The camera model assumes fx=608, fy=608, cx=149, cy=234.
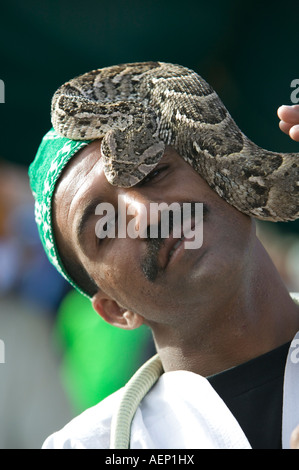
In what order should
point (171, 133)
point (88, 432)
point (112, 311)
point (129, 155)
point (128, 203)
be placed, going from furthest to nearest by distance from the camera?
point (112, 311) < point (171, 133) < point (129, 155) < point (88, 432) < point (128, 203)

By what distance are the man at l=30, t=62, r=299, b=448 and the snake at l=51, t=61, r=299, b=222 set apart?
71 millimetres

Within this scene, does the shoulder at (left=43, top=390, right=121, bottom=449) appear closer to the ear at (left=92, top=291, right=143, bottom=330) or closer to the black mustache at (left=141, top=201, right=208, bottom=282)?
the ear at (left=92, top=291, right=143, bottom=330)

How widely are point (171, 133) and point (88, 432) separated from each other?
5.13 feet

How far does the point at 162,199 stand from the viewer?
9.10 feet

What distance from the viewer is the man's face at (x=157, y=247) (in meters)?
2.65

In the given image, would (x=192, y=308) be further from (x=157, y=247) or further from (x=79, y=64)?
(x=79, y=64)

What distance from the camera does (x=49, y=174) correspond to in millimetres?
3234

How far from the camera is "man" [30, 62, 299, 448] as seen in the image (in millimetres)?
2648

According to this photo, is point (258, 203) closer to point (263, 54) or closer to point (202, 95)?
point (202, 95)

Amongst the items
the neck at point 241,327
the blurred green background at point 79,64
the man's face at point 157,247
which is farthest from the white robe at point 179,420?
the blurred green background at point 79,64

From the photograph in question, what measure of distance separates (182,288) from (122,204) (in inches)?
19.7

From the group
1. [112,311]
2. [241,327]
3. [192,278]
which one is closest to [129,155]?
[192,278]

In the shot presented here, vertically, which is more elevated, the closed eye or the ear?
the closed eye

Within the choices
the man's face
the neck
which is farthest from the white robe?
the man's face
